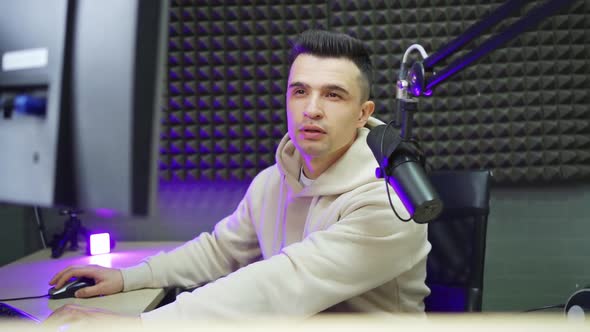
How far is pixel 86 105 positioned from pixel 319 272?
0.70 meters

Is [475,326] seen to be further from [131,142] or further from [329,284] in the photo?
[329,284]

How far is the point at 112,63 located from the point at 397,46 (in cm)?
185

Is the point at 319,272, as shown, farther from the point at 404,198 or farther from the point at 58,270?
the point at 58,270

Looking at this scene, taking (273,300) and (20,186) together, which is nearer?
(20,186)

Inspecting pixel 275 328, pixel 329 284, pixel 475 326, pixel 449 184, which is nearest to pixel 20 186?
pixel 275 328

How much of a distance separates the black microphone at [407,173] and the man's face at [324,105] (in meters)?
0.53

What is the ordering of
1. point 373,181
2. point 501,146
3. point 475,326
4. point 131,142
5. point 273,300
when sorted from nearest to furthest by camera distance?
point 475,326 → point 131,142 → point 273,300 → point 373,181 → point 501,146

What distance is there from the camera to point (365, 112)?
147 centimetres

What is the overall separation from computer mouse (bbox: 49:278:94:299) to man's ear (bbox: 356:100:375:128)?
86 centimetres

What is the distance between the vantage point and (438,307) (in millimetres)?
1529

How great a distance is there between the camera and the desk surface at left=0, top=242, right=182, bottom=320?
1.32 meters

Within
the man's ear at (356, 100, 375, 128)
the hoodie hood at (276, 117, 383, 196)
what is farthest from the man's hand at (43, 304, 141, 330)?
Result: the man's ear at (356, 100, 375, 128)

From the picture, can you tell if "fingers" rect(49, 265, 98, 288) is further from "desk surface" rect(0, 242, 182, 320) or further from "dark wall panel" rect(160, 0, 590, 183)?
"dark wall panel" rect(160, 0, 590, 183)

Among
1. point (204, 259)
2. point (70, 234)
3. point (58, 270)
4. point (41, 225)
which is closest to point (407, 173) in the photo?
point (204, 259)
